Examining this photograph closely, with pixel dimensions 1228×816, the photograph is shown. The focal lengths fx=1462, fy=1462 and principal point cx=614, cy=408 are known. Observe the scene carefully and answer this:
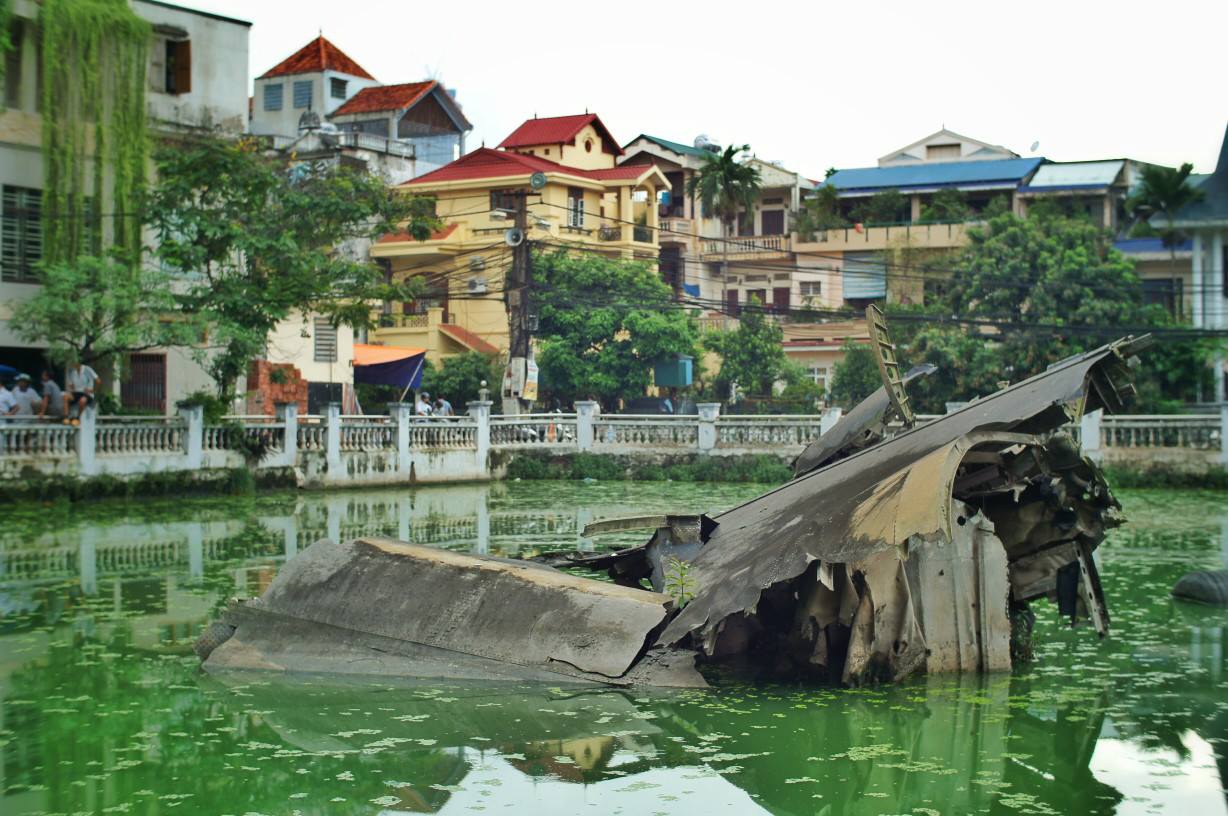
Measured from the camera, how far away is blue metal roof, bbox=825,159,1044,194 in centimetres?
4847

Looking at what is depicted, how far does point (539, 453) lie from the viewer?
30.0 m

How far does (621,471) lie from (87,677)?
20.7 m

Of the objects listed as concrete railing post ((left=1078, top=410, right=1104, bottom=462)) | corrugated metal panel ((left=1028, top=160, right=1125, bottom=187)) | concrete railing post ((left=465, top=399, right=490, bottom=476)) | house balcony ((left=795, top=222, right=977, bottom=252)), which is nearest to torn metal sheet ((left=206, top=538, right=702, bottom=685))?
concrete railing post ((left=465, top=399, right=490, bottom=476))

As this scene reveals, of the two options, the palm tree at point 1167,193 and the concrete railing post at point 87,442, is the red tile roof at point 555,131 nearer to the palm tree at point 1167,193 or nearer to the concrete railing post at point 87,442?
the palm tree at point 1167,193

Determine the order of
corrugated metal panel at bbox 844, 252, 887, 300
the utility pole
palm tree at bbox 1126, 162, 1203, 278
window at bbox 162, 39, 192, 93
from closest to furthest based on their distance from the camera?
window at bbox 162, 39, 192, 93, the utility pole, palm tree at bbox 1126, 162, 1203, 278, corrugated metal panel at bbox 844, 252, 887, 300

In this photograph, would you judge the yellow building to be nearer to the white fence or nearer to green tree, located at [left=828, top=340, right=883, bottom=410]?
green tree, located at [left=828, top=340, right=883, bottom=410]

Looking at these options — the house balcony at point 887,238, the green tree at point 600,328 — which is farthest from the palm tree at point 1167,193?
the green tree at point 600,328

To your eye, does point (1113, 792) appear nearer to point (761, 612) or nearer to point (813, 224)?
point (761, 612)

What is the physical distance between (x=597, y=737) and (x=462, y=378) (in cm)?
3315

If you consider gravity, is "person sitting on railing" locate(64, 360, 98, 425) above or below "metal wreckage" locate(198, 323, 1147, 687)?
above

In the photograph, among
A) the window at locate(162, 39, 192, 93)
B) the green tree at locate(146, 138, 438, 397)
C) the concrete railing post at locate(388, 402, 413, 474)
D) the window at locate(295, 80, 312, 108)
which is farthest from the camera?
the window at locate(295, 80, 312, 108)

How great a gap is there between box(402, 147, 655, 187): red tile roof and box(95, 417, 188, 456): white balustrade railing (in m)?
23.3

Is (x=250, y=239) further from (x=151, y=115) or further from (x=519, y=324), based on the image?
(x=519, y=324)

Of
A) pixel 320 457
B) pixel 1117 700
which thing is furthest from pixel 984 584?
pixel 320 457
